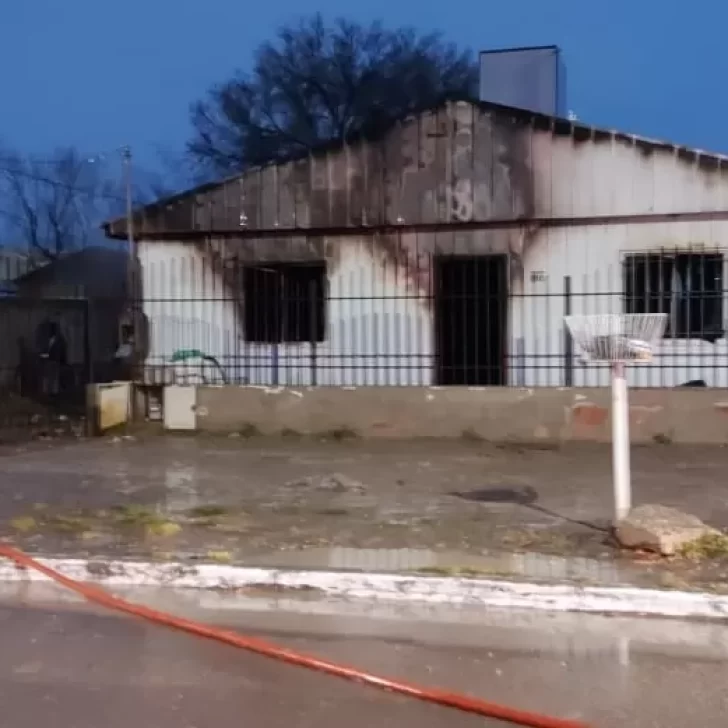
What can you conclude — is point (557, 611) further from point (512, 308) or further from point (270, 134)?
point (270, 134)

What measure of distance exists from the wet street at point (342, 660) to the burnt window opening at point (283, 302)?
9148mm

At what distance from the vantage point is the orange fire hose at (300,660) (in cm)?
437

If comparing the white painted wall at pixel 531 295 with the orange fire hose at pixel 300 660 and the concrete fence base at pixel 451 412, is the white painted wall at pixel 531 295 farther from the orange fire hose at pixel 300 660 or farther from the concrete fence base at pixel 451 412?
the orange fire hose at pixel 300 660

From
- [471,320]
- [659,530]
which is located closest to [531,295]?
[471,320]

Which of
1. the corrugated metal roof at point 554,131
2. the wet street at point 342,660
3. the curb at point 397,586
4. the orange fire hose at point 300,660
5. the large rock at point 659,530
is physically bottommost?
the wet street at point 342,660

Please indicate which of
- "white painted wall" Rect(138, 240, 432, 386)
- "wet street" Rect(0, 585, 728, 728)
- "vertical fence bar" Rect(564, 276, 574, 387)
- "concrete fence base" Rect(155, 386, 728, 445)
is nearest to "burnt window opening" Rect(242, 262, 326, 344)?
"white painted wall" Rect(138, 240, 432, 386)

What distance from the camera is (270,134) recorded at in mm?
38438

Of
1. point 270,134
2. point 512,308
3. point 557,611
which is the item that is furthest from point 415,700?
point 270,134

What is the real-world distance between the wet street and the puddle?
463 mm

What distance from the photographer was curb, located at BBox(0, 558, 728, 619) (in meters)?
5.95

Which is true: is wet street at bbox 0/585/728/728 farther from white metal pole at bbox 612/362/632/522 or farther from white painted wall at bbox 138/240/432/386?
white painted wall at bbox 138/240/432/386

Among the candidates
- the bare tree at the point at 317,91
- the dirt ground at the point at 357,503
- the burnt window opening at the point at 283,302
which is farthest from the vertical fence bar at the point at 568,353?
the bare tree at the point at 317,91

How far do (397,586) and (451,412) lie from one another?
6.98 metres

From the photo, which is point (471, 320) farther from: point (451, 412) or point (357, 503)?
point (357, 503)
